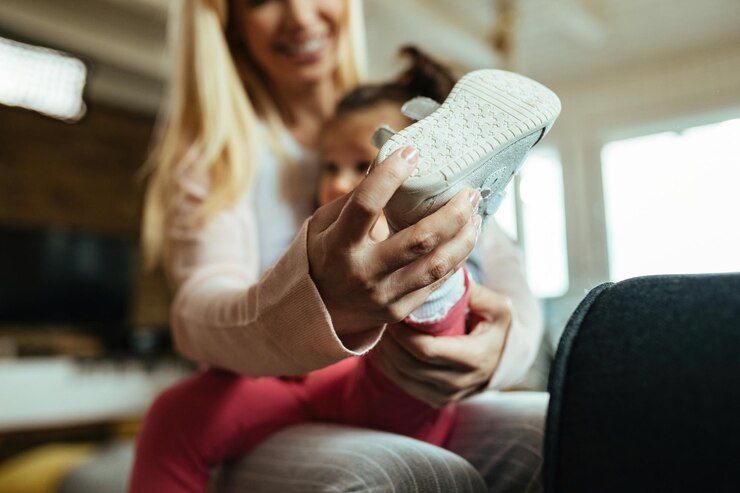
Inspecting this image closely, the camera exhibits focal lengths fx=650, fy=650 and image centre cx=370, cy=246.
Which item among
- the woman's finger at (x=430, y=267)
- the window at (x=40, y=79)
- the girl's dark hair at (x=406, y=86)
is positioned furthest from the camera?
the window at (x=40, y=79)

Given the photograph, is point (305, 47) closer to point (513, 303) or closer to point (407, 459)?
point (513, 303)

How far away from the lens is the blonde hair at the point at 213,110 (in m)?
0.79

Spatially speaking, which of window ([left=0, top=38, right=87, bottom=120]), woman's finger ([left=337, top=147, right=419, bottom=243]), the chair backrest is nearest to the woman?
woman's finger ([left=337, top=147, right=419, bottom=243])

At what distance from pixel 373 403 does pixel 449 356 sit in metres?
0.11

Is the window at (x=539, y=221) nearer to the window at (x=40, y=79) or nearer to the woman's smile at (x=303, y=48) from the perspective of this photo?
the woman's smile at (x=303, y=48)

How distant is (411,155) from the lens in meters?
0.36

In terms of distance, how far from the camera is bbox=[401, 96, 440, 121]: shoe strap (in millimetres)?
442

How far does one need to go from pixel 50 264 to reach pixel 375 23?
2.00 m

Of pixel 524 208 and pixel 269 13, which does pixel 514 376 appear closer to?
pixel 524 208

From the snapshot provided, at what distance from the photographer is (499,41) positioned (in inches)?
82.0

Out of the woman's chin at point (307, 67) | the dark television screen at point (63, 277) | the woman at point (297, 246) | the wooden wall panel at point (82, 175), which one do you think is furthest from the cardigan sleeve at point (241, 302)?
the wooden wall panel at point (82, 175)

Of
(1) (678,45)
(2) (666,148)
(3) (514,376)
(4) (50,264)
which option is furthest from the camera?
(4) (50,264)

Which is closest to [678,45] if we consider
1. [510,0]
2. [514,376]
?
[510,0]

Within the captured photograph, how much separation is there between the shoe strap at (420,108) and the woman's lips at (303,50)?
45 cm
